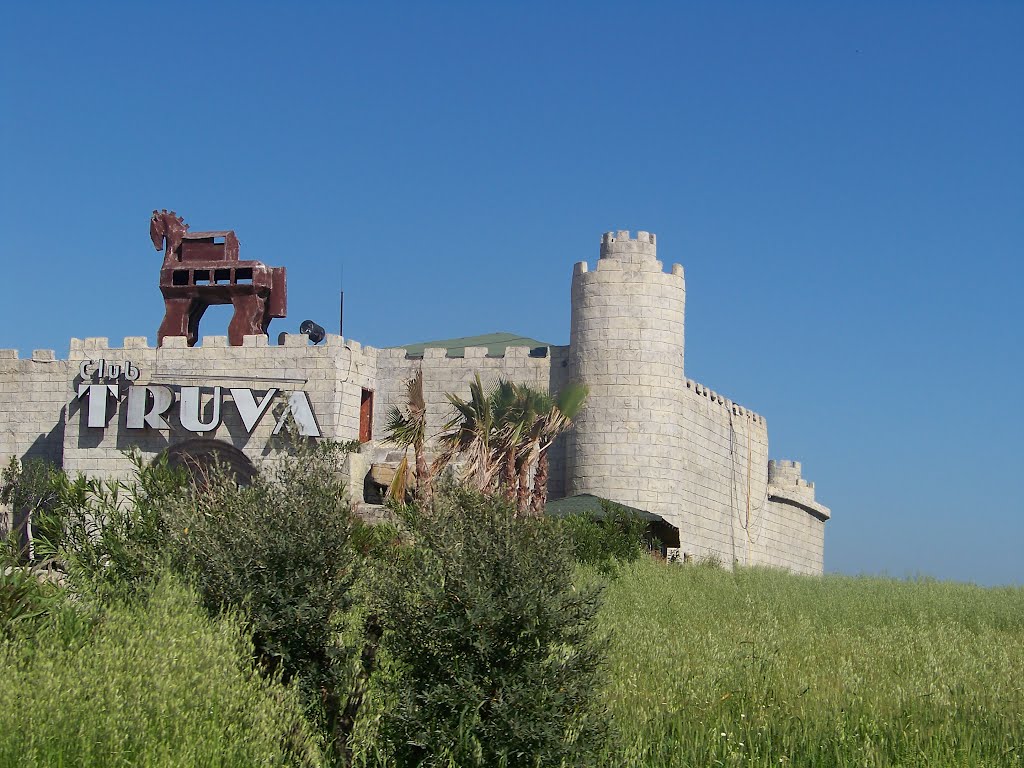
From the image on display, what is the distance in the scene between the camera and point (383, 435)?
35.7m

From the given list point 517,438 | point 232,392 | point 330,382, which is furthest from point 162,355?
point 517,438

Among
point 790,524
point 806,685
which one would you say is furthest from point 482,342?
point 806,685

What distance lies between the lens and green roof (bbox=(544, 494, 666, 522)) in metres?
31.6

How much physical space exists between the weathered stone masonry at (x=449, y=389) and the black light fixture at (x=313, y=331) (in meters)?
0.62

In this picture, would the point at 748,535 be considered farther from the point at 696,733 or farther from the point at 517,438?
the point at 696,733

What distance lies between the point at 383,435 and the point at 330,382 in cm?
211

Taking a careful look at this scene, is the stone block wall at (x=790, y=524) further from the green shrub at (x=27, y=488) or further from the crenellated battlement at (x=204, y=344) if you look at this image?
the green shrub at (x=27, y=488)

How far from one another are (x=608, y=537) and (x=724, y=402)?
12.4 meters

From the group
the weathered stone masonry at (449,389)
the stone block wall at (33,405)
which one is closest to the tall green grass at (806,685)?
the weathered stone masonry at (449,389)

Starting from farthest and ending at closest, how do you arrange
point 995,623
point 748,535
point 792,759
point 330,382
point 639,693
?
point 748,535 → point 330,382 → point 995,623 → point 639,693 → point 792,759

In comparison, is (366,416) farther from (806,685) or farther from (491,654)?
(491,654)

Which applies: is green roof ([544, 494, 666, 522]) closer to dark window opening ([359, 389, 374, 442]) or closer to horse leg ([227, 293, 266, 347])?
dark window opening ([359, 389, 374, 442])

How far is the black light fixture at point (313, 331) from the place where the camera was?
35906mm

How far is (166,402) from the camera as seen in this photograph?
116ft
